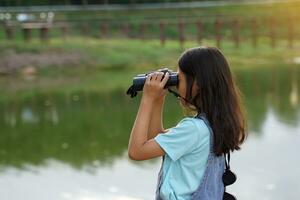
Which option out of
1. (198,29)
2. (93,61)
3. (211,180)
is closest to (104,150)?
(211,180)

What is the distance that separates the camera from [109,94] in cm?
1622

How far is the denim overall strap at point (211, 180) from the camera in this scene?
7.54 feet

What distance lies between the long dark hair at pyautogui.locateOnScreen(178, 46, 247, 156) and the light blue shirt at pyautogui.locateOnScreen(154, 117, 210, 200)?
0.05m

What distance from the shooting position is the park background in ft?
24.5

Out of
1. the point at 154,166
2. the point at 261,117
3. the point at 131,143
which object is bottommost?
the point at 261,117

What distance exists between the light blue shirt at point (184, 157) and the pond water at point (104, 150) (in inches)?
166

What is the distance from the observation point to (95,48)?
2417 centimetres

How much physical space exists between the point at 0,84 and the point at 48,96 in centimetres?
372

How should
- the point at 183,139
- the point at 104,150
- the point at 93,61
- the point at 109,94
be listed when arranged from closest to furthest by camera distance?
the point at 183,139 → the point at 104,150 → the point at 109,94 → the point at 93,61

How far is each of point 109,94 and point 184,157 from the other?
14.0 m

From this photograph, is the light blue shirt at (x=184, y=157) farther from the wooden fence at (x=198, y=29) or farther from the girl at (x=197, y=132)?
the wooden fence at (x=198, y=29)

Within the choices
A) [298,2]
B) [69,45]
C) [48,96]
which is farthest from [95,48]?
[298,2]

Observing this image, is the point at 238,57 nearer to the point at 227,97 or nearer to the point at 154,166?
the point at 154,166

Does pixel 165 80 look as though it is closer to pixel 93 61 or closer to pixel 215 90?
pixel 215 90
